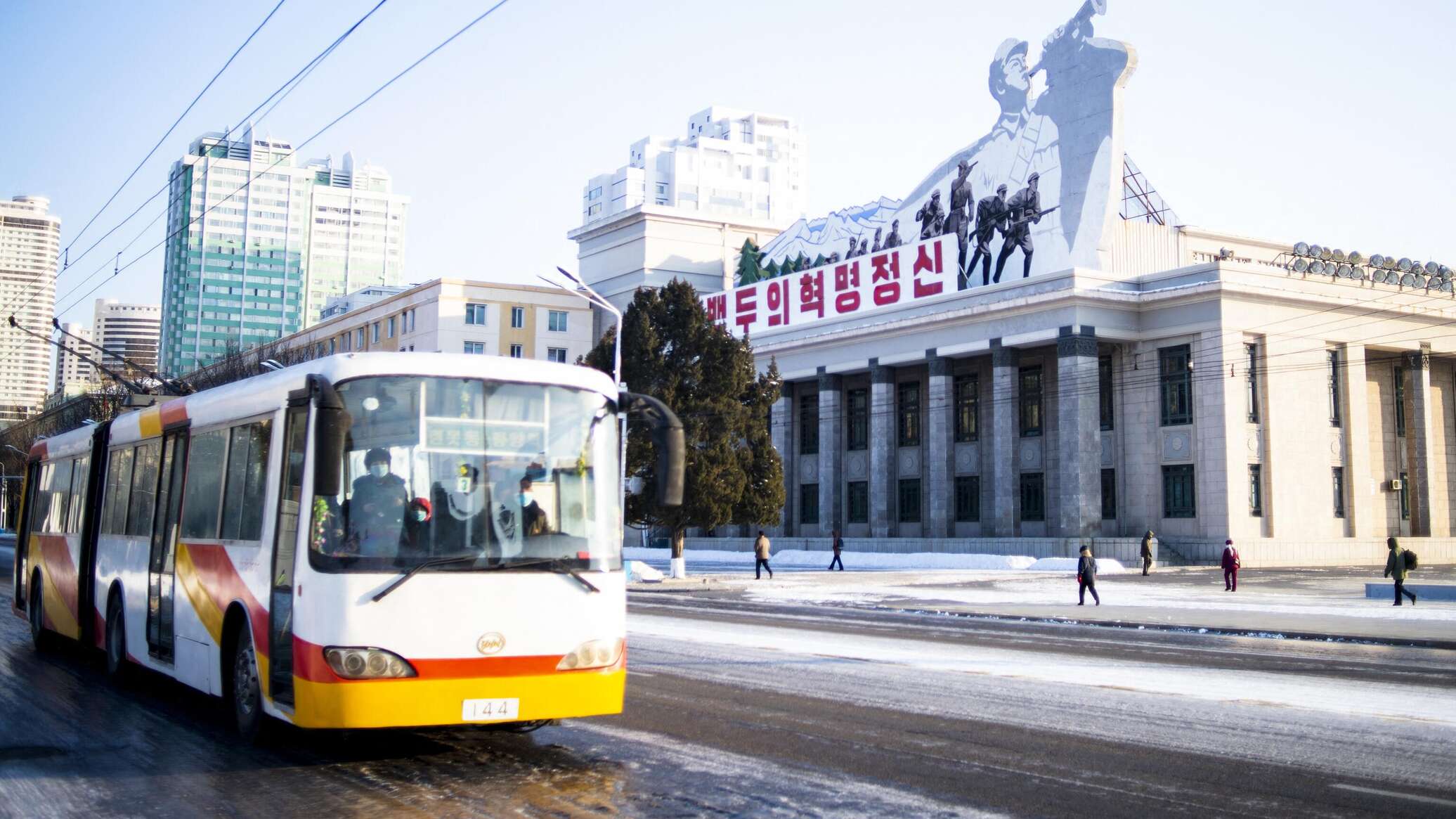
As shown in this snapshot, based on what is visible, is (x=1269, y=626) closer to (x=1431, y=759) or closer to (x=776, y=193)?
(x=1431, y=759)

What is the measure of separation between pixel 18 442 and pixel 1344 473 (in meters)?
93.0

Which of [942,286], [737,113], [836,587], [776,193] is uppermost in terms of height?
[737,113]

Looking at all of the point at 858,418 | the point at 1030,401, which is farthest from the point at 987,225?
the point at 858,418

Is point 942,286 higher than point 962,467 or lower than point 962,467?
higher

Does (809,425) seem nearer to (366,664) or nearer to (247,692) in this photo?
(247,692)

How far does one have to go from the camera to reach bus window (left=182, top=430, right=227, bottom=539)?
10.4 meters

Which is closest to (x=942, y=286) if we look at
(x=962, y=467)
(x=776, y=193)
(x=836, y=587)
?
(x=962, y=467)

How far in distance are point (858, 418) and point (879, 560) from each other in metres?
11.5

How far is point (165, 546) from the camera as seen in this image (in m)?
11.6

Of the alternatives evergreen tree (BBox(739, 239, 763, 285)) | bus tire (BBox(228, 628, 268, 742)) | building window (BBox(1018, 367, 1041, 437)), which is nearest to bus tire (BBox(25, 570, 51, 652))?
bus tire (BBox(228, 628, 268, 742))

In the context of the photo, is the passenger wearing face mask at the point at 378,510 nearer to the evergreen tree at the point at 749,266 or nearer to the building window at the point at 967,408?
the building window at the point at 967,408

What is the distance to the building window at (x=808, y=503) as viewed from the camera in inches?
2525

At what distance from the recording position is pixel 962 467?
57469 mm

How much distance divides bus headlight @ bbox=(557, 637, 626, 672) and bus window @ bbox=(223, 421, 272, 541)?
7.98 feet
